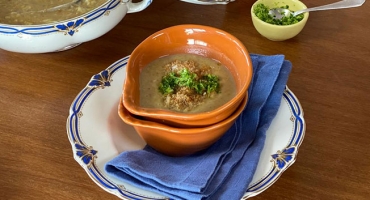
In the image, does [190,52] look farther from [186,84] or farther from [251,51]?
[251,51]

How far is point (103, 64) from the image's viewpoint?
119 centimetres

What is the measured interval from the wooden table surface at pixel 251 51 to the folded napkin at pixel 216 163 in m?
0.09

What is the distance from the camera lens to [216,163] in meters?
0.86

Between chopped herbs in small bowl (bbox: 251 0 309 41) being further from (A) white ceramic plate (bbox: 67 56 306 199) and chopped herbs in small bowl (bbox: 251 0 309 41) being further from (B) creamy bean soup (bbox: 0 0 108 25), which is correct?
(B) creamy bean soup (bbox: 0 0 108 25)

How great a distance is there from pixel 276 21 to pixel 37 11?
2.11ft

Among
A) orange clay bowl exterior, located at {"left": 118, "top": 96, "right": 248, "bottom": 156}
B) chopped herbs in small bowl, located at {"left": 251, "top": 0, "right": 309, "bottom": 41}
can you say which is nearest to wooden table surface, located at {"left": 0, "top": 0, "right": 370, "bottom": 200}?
chopped herbs in small bowl, located at {"left": 251, "top": 0, "right": 309, "bottom": 41}

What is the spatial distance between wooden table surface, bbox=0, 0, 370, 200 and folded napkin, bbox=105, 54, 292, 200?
0.28 ft

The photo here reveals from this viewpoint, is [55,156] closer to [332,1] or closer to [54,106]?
[54,106]

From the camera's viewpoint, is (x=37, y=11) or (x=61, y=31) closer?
(x=61, y=31)

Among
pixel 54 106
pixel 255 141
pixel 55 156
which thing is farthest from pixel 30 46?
pixel 255 141

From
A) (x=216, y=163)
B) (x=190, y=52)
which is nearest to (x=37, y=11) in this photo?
(x=190, y=52)

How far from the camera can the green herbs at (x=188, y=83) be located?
3.06 ft

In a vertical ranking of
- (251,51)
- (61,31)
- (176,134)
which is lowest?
(251,51)

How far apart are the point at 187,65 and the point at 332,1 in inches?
26.1
